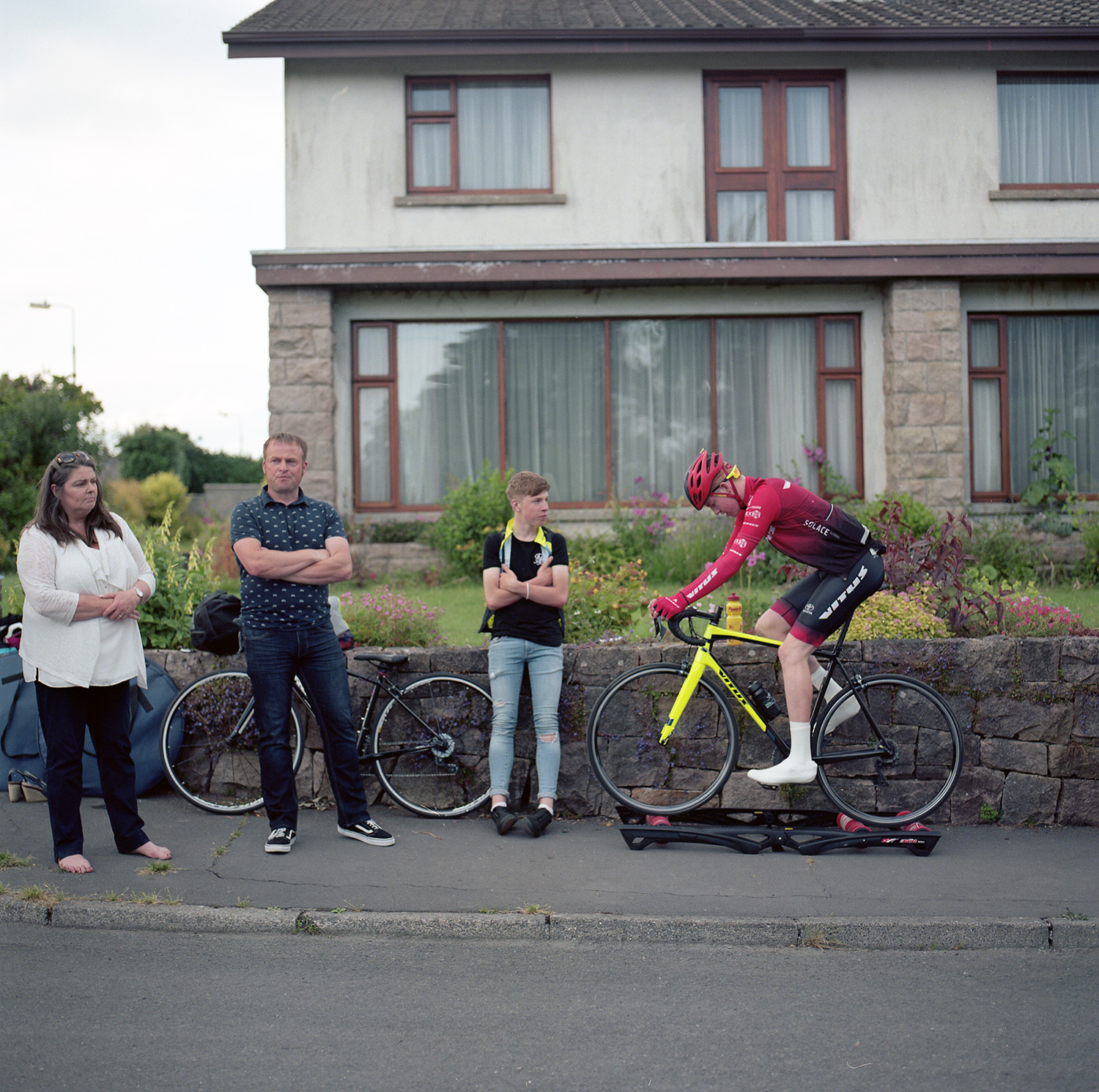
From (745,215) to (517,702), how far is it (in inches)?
396

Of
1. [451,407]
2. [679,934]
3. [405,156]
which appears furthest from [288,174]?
[679,934]

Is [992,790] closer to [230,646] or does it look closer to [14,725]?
[230,646]

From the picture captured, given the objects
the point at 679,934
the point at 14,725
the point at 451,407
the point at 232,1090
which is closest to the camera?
the point at 232,1090

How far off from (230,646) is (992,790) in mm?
Answer: 4712

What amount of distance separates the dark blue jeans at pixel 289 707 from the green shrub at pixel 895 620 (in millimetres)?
3154

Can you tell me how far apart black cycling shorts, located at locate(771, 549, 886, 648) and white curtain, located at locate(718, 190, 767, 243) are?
9.36 metres

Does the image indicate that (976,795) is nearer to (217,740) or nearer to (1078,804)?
(1078,804)

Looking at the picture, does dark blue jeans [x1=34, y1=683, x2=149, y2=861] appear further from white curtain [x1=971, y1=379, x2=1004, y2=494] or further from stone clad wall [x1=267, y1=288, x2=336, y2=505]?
white curtain [x1=971, y1=379, x2=1004, y2=494]

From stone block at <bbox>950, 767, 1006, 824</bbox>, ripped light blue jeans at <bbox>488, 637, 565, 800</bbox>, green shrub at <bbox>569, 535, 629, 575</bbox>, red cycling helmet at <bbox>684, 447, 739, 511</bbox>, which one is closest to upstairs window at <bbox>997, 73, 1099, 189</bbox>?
green shrub at <bbox>569, 535, 629, 575</bbox>

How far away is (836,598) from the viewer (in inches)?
233

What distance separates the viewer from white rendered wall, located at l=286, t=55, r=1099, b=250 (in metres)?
14.1

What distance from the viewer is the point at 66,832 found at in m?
5.52

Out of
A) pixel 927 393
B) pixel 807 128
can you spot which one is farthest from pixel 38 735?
pixel 807 128

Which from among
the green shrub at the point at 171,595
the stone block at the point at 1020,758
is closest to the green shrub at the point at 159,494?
the green shrub at the point at 171,595
